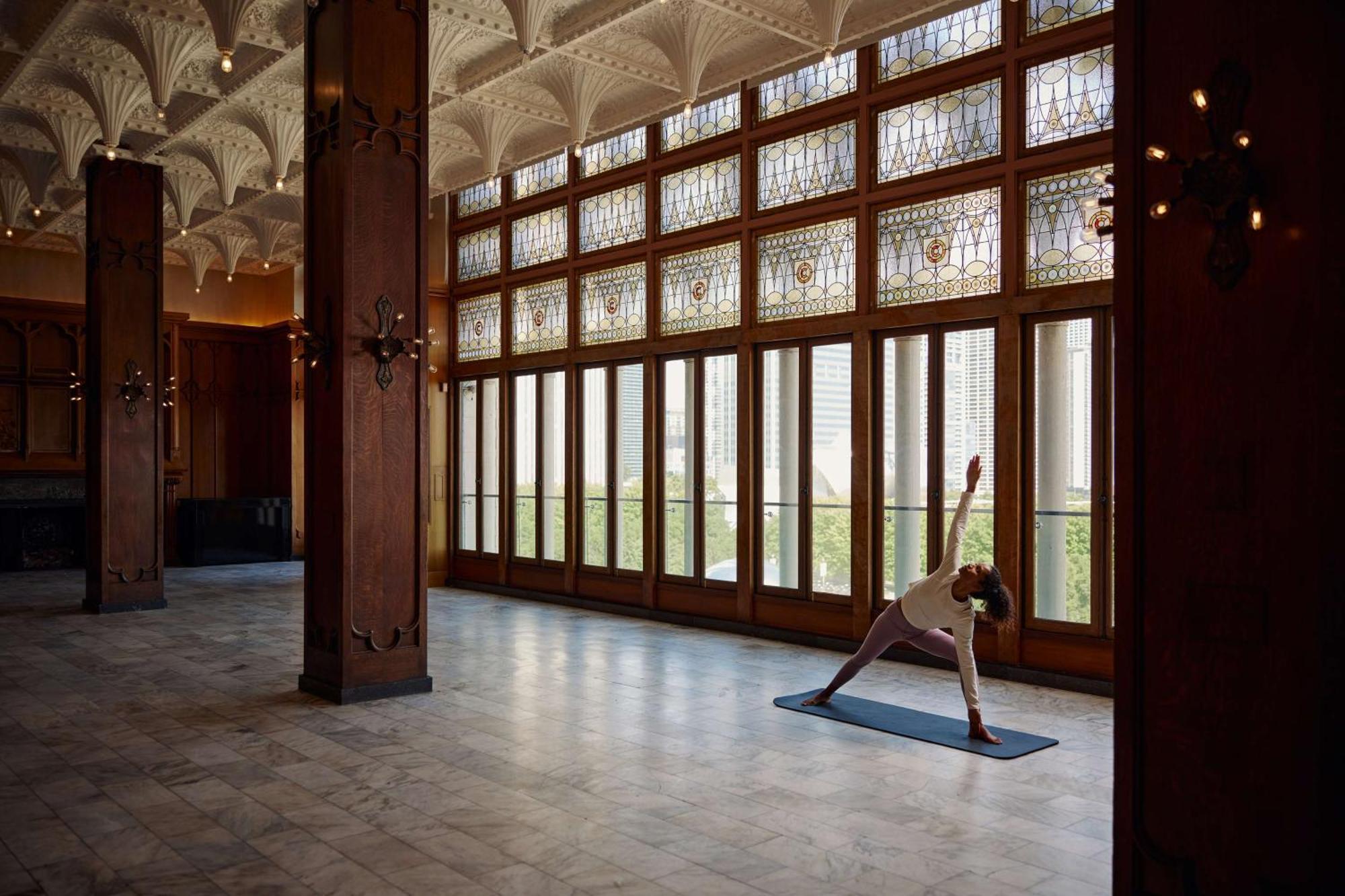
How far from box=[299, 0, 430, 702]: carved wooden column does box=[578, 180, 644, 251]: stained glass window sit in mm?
3899

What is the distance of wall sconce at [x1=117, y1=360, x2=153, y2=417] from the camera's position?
11.0m

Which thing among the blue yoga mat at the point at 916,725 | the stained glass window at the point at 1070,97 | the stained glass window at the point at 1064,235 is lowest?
the blue yoga mat at the point at 916,725

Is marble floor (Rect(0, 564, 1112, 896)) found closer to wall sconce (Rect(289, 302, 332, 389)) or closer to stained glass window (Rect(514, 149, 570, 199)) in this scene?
wall sconce (Rect(289, 302, 332, 389))

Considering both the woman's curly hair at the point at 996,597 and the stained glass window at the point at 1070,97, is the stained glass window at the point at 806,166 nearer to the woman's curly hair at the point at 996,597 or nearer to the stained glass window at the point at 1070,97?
the stained glass window at the point at 1070,97

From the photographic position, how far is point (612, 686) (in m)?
7.43

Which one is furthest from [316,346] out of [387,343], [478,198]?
[478,198]

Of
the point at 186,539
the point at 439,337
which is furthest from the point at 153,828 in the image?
the point at 186,539

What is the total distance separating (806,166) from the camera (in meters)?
9.22

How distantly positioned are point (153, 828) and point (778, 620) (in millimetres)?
5851

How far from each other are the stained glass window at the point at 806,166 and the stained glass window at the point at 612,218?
5.68ft

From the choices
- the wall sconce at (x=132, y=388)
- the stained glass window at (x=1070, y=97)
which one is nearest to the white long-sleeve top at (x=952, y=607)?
the stained glass window at (x=1070, y=97)

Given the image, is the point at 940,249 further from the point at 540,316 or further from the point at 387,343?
the point at 540,316

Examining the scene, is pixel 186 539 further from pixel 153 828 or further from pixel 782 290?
pixel 153 828

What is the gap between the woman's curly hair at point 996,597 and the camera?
583 centimetres
